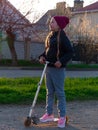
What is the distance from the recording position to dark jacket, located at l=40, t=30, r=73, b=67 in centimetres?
749

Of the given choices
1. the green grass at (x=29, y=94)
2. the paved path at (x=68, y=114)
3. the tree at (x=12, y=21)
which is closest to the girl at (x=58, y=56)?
the paved path at (x=68, y=114)

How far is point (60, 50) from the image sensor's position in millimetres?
7555

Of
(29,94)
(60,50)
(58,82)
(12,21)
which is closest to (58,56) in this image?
(60,50)

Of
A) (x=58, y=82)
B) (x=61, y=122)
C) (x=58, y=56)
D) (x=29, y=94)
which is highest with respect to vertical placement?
(x=58, y=56)

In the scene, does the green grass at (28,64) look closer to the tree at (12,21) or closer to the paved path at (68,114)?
the tree at (12,21)

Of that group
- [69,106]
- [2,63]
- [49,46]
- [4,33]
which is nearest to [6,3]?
[4,33]

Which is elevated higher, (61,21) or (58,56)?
(61,21)

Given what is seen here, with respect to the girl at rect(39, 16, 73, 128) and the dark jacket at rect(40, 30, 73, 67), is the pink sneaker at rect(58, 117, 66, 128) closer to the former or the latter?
the girl at rect(39, 16, 73, 128)

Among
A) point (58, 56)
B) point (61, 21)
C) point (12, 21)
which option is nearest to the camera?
point (58, 56)

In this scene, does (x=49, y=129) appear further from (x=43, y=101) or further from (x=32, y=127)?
(x=43, y=101)

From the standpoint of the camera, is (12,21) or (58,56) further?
(12,21)

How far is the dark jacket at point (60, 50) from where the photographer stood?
7488mm

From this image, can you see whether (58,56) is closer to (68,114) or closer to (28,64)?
(68,114)

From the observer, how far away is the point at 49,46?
7.62 m
